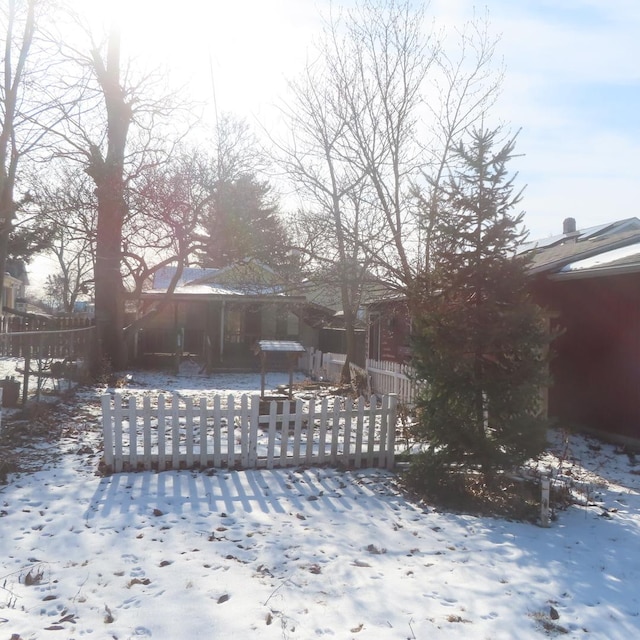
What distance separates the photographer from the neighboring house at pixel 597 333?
9008 mm

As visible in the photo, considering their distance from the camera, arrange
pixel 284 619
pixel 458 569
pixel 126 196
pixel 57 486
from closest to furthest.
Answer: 1. pixel 284 619
2. pixel 458 569
3. pixel 57 486
4. pixel 126 196

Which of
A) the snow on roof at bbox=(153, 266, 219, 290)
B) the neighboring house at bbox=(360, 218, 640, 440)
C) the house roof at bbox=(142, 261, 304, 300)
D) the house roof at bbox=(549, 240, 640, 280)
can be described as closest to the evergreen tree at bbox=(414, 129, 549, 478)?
the neighboring house at bbox=(360, 218, 640, 440)

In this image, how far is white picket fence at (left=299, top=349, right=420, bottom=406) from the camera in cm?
1314

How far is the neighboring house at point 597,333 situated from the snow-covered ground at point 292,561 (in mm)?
2692

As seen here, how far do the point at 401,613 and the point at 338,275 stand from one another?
8623 millimetres

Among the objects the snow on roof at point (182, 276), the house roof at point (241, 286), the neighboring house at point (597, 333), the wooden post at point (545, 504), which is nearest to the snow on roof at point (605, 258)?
the neighboring house at point (597, 333)

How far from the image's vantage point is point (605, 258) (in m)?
9.49

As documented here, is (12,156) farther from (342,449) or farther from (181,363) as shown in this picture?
(181,363)

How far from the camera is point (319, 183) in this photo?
12359mm

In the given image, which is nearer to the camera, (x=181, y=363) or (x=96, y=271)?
(x=96, y=271)

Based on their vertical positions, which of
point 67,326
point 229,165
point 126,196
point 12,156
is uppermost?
point 229,165

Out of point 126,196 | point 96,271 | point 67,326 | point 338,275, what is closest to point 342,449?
point 338,275

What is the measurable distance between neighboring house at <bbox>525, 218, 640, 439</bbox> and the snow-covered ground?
8.83 feet

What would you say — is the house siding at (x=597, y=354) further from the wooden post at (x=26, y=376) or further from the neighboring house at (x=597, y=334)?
the wooden post at (x=26, y=376)
